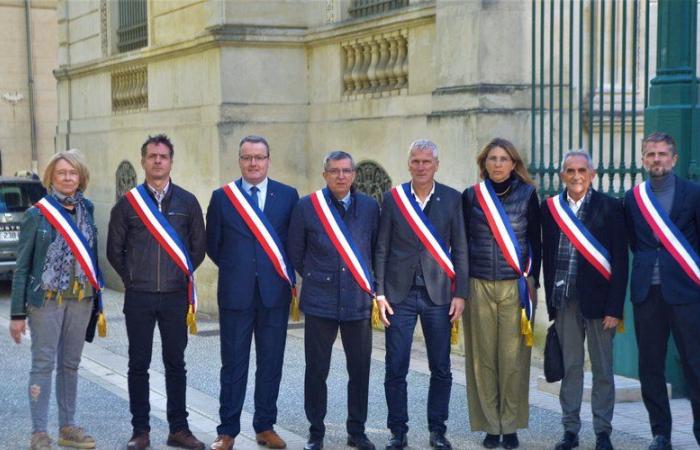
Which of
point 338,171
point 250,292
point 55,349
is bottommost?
point 55,349

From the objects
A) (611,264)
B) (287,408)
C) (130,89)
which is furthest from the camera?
(130,89)

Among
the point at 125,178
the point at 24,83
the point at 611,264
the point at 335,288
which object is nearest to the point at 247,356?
the point at 335,288

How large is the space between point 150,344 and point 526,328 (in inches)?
88.4

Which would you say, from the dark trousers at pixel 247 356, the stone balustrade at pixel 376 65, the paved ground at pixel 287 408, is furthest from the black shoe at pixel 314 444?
the stone balustrade at pixel 376 65

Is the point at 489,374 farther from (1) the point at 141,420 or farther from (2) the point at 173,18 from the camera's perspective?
(2) the point at 173,18

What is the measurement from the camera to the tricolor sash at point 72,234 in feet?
23.4

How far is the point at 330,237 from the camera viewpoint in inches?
278

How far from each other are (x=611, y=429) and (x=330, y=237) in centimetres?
202

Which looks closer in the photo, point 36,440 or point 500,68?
point 36,440

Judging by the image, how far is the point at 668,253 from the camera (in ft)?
22.7

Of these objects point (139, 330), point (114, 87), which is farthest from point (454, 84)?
point (114, 87)

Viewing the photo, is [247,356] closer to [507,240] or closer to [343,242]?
[343,242]

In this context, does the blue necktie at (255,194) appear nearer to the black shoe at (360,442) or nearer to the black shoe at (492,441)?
the black shoe at (360,442)

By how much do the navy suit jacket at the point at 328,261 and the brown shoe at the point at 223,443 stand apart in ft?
2.94
